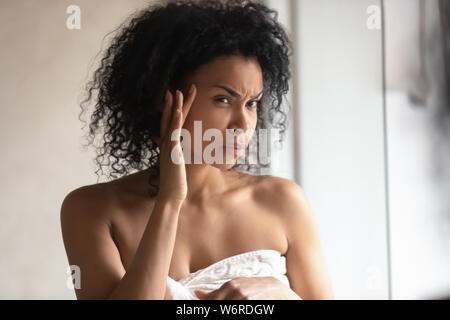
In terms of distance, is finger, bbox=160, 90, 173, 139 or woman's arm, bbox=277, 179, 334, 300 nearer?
finger, bbox=160, 90, 173, 139

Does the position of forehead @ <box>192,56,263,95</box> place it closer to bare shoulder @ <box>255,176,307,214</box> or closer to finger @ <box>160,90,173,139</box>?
finger @ <box>160,90,173,139</box>

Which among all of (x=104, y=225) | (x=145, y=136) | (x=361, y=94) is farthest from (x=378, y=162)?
(x=104, y=225)

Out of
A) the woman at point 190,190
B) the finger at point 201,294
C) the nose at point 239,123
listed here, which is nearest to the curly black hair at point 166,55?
the woman at point 190,190

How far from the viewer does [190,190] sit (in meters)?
1.04

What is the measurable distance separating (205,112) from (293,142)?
717 mm

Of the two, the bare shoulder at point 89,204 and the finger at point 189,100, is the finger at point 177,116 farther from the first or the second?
the bare shoulder at point 89,204

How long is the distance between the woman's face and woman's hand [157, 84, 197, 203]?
0.04m

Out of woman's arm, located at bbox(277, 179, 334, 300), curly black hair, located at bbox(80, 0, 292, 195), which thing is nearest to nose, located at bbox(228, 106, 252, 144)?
curly black hair, located at bbox(80, 0, 292, 195)

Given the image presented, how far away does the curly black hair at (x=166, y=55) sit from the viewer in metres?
0.93

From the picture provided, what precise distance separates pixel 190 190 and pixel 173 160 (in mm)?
179

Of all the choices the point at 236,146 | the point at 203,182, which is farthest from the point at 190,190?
the point at 236,146

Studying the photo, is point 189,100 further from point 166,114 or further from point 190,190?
point 190,190

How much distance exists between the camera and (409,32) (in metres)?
1.38

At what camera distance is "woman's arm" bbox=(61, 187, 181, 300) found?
0.82 meters
